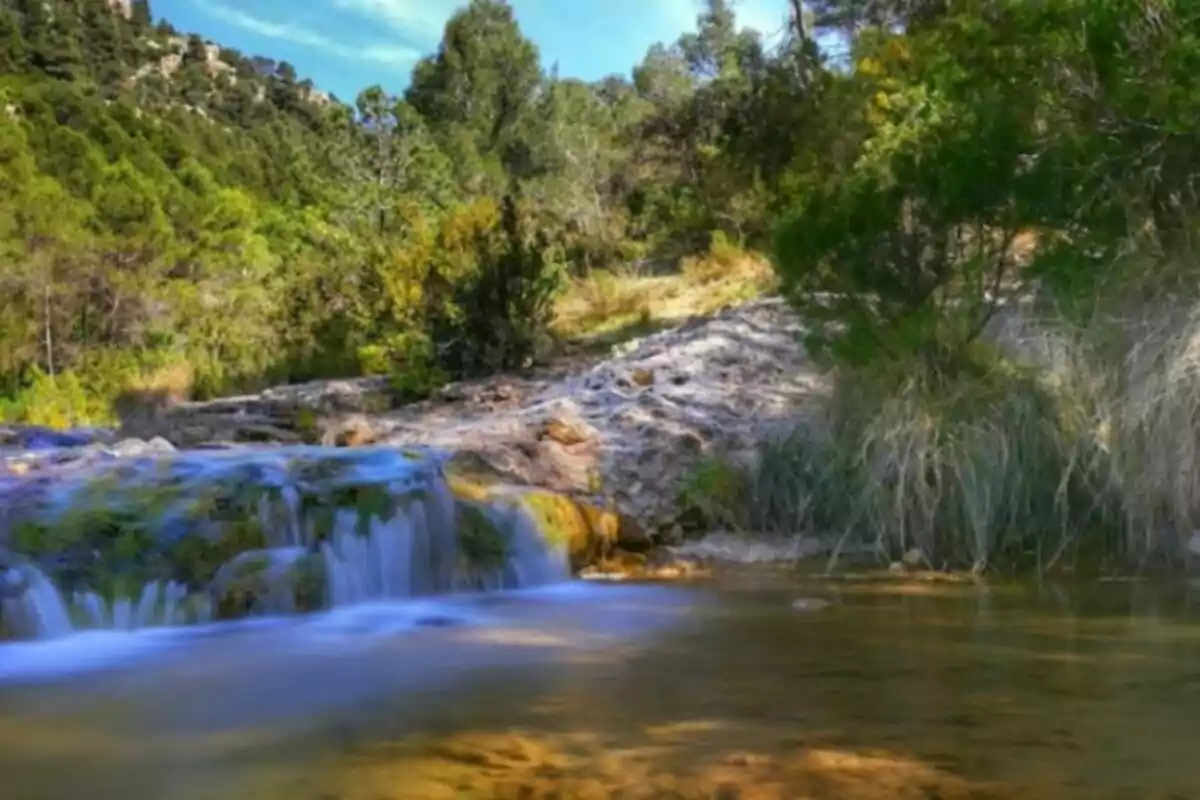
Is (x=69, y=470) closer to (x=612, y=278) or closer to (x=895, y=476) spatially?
(x=895, y=476)

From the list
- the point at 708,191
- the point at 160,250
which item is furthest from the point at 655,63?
the point at 708,191

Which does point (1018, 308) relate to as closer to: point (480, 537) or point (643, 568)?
point (643, 568)

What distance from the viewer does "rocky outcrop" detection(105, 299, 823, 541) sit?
30.3ft

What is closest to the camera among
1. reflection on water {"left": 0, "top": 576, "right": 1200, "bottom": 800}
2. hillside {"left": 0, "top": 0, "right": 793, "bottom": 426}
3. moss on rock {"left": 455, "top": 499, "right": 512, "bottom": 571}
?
reflection on water {"left": 0, "top": 576, "right": 1200, "bottom": 800}

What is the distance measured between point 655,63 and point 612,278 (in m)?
19.8

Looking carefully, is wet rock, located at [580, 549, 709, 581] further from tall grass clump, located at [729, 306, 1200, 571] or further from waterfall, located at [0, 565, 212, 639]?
waterfall, located at [0, 565, 212, 639]

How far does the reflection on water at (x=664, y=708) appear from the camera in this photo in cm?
361

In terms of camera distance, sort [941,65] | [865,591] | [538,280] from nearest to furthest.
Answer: [865,591] < [941,65] < [538,280]

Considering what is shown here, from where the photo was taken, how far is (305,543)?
24.9 feet

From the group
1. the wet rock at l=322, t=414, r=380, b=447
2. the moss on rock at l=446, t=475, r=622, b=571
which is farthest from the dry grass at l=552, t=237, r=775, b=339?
the moss on rock at l=446, t=475, r=622, b=571

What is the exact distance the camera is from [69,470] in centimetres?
866

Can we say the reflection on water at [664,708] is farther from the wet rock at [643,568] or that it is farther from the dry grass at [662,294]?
the dry grass at [662,294]

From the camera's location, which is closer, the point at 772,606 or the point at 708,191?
the point at 772,606

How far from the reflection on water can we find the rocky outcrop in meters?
2.58
